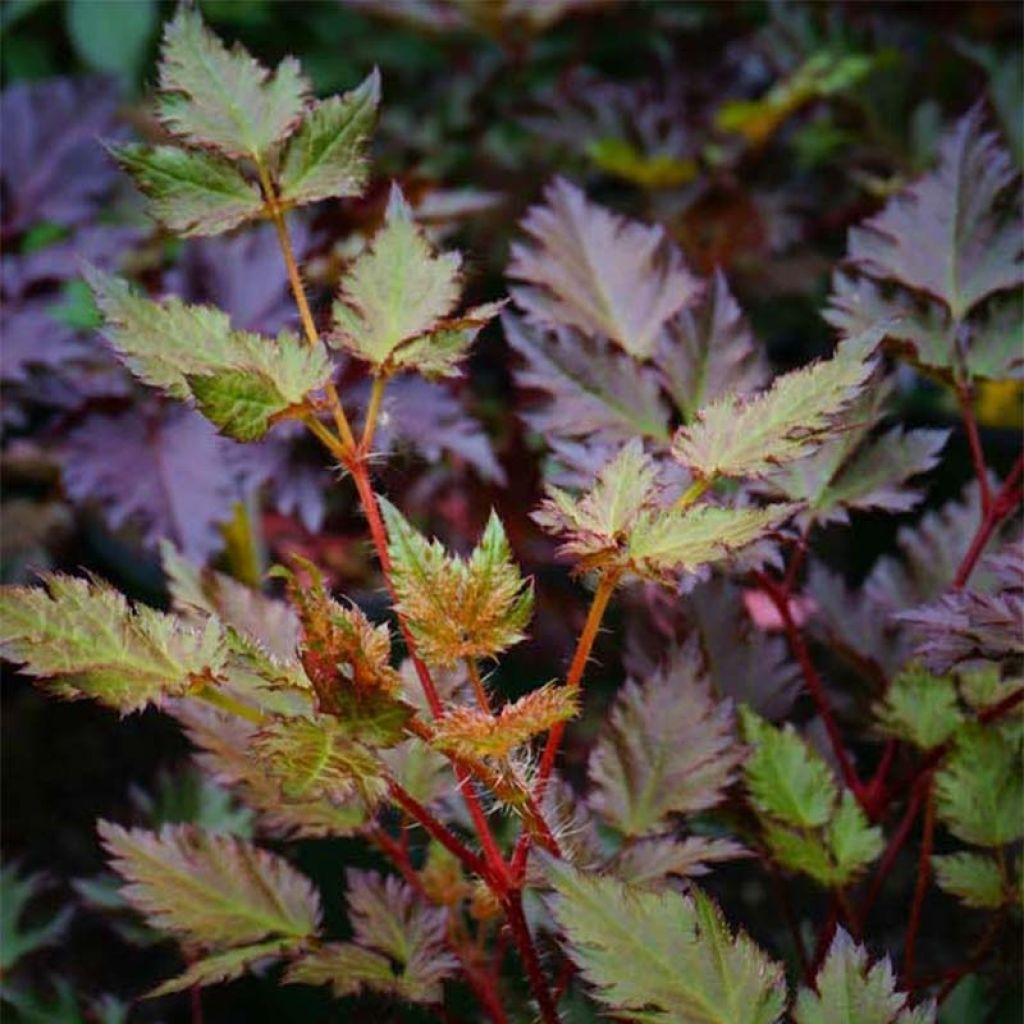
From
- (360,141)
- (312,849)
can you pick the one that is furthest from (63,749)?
(360,141)

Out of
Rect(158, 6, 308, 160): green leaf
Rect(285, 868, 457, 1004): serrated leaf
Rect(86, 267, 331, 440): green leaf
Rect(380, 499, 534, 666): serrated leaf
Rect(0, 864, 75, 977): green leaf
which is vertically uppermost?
Rect(158, 6, 308, 160): green leaf

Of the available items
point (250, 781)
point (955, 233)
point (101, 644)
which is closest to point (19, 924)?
point (250, 781)

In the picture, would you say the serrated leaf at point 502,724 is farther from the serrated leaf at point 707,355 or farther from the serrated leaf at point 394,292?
the serrated leaf at point 707,355

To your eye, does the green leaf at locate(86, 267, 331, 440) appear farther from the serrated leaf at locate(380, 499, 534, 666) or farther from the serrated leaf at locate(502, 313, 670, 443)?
the serrated leaf at locate(502, 313, 670, 443)

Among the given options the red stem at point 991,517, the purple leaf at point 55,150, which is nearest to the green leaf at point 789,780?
the red stem at point 991,517

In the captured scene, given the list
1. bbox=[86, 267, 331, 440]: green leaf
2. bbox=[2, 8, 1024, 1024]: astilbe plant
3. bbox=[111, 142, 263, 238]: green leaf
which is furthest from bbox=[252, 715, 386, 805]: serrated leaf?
bbox=[111, 142, 263, 238]: green leaf

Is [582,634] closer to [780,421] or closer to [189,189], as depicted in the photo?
[780,421]
